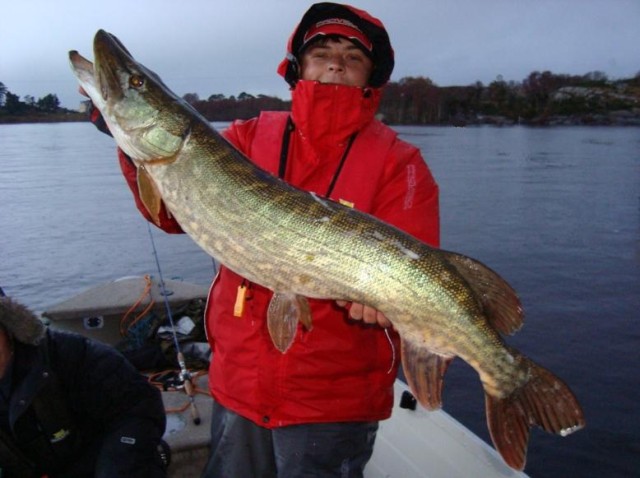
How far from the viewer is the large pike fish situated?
82.9 inches

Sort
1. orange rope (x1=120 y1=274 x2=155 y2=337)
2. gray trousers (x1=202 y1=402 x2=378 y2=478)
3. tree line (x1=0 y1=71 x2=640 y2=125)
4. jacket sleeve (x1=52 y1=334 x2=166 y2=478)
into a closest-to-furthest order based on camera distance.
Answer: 1. gray trousers (x1=202 y1=402 x2=378 y2=478)
2. jacket sleeve (x1=52 y1=334 x2=166 y2=478)
3. orange rope (x1=120 y1=274 x2=155 y2=337)
4. tree line (x1=0 y1=71 x2=640 y2=125)

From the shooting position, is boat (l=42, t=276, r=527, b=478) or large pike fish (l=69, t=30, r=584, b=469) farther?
boat (l=42, t=276, r=527, b=478)

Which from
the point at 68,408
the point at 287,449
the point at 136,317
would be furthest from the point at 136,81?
the point at 136,317

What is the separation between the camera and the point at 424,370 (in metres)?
2.18

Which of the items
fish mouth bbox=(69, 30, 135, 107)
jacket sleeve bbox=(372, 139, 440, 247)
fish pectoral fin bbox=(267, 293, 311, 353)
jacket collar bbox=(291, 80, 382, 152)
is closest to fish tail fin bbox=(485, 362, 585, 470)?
jacket sleeve bbox=(372, 139, 440, 247)

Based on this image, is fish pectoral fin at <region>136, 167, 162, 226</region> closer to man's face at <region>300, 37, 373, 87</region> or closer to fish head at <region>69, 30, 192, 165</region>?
fish head at <region>69, 30, 192, 165</region>

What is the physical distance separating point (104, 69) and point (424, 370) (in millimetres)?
1708

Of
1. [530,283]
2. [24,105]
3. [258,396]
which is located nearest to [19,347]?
[258,396]

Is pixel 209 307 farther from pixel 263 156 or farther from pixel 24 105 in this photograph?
pixel 24 105

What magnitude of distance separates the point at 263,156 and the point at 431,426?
211cm

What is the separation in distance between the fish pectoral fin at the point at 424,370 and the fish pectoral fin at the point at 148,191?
1.12 metres

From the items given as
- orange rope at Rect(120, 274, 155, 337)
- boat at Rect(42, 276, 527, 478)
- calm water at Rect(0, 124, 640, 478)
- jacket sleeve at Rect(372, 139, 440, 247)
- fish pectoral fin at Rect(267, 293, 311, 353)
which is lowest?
calm water at Rect(0, 124, 640, 478)

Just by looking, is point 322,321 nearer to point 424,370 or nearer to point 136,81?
point 424,370

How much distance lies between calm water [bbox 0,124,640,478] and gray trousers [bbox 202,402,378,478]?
13.8 feet
